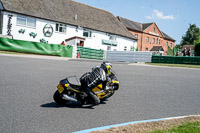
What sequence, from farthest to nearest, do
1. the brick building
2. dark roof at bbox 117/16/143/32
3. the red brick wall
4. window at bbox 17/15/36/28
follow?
1. the red brick wall
2. the brick building
3. dark roof at bbox 117/16/143/32
4. window at bbox 17/15/36/28

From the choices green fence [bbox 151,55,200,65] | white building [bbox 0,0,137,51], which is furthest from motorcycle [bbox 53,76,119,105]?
white building [bbox 0,0,137,51]

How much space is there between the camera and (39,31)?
3088 cm

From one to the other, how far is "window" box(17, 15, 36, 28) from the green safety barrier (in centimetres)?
679

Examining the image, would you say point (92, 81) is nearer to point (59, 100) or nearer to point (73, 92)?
point (73, 92)

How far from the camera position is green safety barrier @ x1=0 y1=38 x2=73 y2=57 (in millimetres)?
22625

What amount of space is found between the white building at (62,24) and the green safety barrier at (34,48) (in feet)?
19.3

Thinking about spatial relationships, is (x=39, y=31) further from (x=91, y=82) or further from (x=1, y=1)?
(x=91, y=82)

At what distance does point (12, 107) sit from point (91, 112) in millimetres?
1913

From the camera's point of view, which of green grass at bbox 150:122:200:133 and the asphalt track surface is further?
the asphalt track surface

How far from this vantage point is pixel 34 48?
2416 centimetres

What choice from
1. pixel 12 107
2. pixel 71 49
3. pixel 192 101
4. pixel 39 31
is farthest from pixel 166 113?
pixel 39 31

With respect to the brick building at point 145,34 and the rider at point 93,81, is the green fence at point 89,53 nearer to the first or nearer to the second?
the rider at point 93,81

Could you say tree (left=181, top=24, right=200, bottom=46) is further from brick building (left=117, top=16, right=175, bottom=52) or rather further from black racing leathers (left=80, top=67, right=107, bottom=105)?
black racing leathers (left=80, top=67, right=107, bottom=105)

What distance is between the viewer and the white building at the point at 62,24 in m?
28.4
